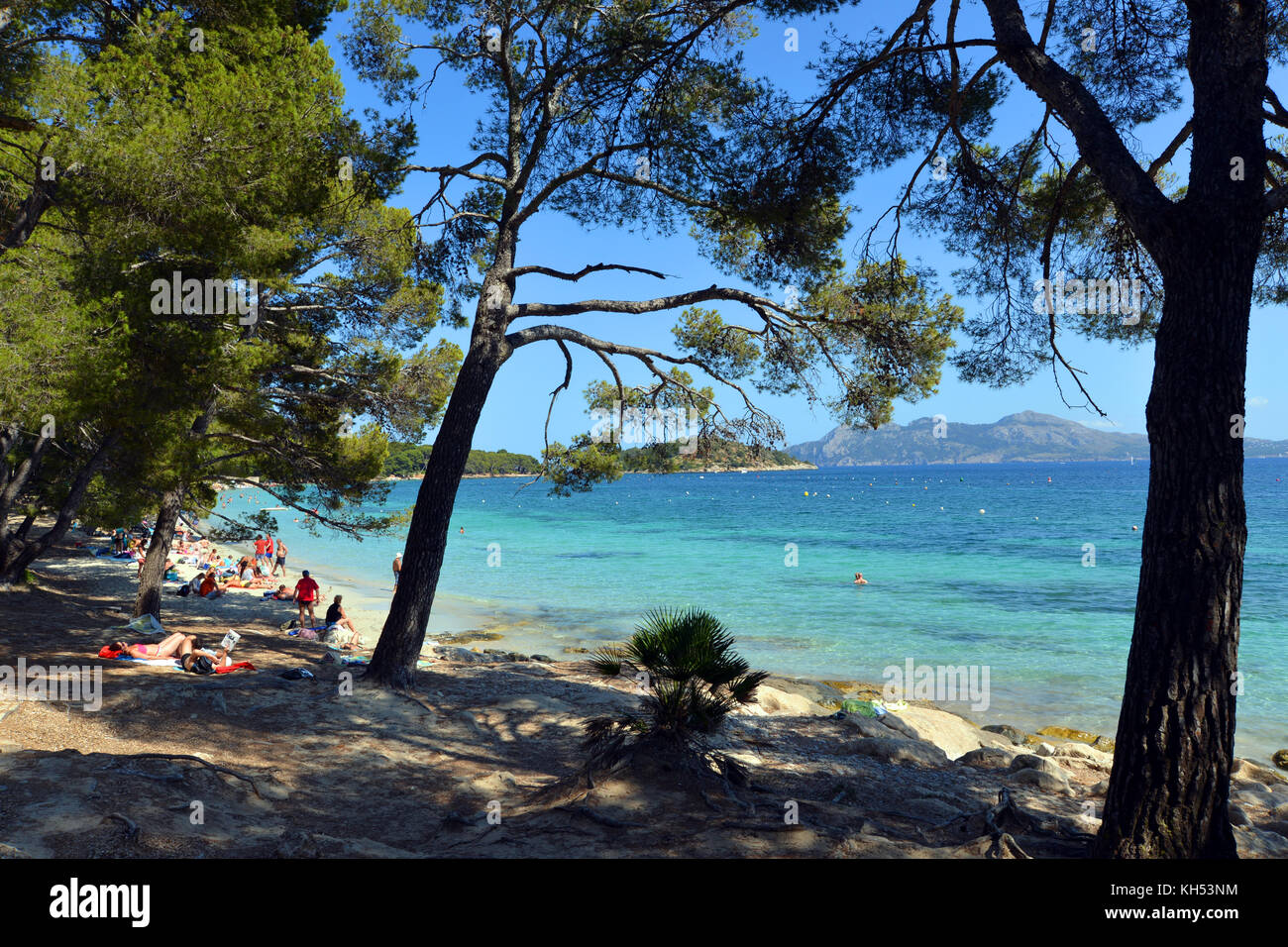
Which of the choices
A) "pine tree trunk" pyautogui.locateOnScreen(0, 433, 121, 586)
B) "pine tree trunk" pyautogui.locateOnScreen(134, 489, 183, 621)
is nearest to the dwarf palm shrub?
"pine tree trunk" pyautogui.locateOnScreen(0, 433, 121, 586)

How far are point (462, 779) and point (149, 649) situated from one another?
583 cm

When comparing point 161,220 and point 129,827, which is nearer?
point 129,827

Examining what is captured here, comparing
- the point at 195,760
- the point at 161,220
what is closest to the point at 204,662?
the point at 195,760

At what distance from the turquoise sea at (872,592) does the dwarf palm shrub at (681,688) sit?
9.37m

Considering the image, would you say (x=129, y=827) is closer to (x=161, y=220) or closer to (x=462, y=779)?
(x=462, y=779)

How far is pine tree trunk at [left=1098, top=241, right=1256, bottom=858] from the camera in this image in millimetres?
3895

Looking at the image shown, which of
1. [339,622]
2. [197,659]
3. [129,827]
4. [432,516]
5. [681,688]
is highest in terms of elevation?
[432,516]

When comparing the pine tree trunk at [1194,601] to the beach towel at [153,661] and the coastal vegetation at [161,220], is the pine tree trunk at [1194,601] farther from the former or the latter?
the beach towel at [153,661]

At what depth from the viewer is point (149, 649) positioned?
9.58 meters

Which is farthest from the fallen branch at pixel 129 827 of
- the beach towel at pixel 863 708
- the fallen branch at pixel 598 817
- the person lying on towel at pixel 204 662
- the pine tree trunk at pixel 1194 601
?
the beach towel at pixel 863 708

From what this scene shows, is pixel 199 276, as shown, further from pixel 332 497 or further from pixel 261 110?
pixel 332 497

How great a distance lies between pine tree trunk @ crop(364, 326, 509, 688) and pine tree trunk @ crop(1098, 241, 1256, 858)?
6963 mm
